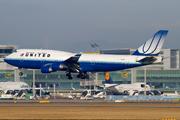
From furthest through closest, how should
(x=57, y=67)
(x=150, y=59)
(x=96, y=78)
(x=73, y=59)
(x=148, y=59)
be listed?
(x=96, y=78), (x=73, y=59), (x=57, y=67), (x=148, y=59), (x=150, y=59)

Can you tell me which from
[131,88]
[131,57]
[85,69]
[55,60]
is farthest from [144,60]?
[131,88]

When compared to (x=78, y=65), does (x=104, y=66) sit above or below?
below

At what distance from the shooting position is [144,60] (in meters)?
81.3

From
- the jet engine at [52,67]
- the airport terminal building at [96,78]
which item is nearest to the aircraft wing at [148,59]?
the jet engine at [52,67]

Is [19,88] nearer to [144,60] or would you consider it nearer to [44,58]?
[44,58]

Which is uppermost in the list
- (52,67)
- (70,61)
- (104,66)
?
(70,61)

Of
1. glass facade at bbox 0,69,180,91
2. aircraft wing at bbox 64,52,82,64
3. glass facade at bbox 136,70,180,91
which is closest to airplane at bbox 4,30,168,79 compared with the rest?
aircraft wing at bbox 64,52,82,64

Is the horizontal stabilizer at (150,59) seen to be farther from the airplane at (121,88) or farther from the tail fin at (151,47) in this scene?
the airplane at (121,88)

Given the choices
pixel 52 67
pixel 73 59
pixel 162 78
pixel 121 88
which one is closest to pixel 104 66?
pixel 73 59

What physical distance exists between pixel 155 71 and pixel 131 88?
155 ft

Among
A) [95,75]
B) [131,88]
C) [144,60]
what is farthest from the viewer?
[95,75]

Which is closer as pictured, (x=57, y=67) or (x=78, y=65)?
(x=57, y=67)

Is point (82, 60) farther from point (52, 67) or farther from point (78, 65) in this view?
point (52, 67)

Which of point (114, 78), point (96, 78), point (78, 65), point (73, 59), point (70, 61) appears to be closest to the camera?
point (73, 59)
